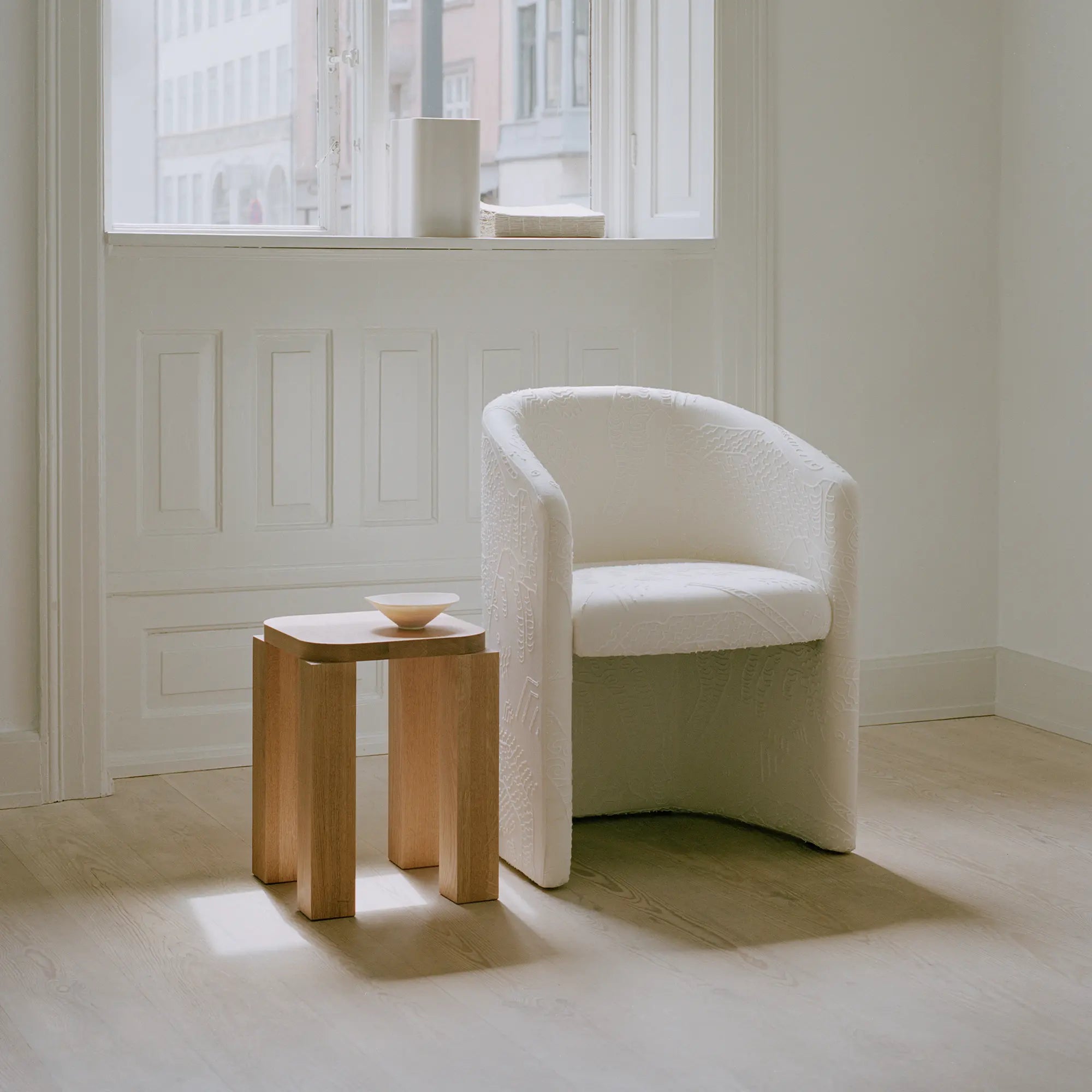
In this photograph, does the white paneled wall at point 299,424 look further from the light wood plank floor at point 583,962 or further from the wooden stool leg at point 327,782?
the wooden stool leg at point 327,782

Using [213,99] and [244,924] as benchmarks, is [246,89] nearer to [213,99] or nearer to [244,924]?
[213,99]

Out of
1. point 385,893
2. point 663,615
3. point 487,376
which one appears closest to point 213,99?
point 487,376

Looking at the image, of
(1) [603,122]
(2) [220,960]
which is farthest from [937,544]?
(2) [220,960]

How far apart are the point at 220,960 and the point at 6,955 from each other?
30 centimetres

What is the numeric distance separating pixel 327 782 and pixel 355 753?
6cm

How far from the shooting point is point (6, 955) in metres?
2.11

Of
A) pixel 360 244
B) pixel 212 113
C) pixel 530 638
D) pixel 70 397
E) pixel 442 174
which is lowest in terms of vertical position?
pixel 530 638

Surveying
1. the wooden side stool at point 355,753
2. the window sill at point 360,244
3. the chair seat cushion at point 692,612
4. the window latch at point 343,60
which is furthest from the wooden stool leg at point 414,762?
the window latch at point 343,60

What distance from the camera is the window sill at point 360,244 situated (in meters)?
2.96

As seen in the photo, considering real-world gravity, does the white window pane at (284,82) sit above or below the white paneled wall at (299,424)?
above

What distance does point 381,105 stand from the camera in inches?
129

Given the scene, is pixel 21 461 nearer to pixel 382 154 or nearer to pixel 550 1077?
pixel 382 154

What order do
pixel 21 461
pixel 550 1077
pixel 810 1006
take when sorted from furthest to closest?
pixel 21 461 → pixel 810 1006 → pixel 550 1077

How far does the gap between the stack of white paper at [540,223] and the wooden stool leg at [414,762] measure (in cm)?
119
